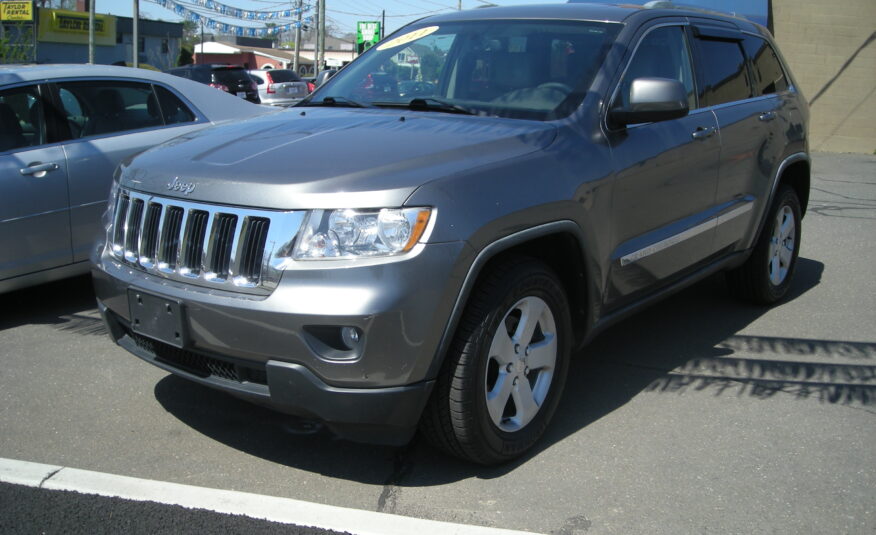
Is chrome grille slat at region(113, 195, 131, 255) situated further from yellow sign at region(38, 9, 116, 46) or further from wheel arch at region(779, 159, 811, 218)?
yellow sign at region(38, 9, 116, 46)

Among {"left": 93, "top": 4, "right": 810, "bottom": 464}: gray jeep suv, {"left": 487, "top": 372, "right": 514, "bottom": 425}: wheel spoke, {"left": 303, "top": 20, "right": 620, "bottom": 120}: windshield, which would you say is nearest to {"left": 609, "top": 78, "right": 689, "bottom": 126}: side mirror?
{"left": 93, "top": 4, "right": 810, "bottom": 464}: gray jeep suv

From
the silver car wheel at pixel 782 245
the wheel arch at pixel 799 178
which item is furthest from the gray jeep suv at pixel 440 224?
the wheel arch at pixel 799 178

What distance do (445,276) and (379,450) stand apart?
41.8 inches

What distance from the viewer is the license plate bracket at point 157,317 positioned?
3.33 m

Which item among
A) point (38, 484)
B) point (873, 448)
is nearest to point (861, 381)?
point (873, 448)

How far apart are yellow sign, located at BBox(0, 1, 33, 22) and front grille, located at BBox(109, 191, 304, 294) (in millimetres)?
37610

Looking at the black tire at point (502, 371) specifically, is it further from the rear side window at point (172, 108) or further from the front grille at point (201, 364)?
the rear side window at point (172, 108)

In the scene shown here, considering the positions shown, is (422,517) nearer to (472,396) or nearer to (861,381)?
(472,396)

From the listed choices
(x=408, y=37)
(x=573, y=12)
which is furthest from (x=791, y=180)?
(x=408, y=37)

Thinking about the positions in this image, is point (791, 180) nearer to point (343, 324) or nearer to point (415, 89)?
point (415, 89)

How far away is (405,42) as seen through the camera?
5.00m

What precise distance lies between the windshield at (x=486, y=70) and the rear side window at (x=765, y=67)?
1687 mm

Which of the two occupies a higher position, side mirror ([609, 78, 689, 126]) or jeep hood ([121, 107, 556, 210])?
side mirror ([609, 78, 689, 126])

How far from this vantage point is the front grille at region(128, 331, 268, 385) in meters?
3.30
